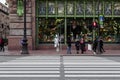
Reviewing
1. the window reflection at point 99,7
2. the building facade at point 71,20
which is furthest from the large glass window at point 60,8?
the window reflection at point 99,7

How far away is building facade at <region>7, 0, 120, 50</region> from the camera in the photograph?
4197 cm

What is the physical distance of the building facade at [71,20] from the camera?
4197 cm

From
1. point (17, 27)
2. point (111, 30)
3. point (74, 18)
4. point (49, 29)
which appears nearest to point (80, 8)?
Result: point (74, 18)

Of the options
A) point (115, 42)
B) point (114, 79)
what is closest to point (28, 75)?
point (114, 79)

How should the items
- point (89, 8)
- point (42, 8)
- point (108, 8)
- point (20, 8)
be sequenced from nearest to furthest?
point (20, 8) → point (42, 8) → point (89, 8) → point (108, 8)

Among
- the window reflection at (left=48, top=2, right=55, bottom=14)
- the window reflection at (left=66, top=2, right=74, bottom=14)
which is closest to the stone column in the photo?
the window reflection at (left=48, top=2, right=55, bottom=14)

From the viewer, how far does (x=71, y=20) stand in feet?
139

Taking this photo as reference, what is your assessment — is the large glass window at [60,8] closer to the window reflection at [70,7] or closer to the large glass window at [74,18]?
the large glass window at [74,18]

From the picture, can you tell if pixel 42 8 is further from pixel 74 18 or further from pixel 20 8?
pixel 74 18

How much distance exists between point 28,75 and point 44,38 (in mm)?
27032

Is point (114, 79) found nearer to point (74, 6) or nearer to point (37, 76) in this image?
point (37, 76)

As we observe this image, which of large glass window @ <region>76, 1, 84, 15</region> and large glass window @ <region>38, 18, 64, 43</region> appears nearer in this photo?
large glass window @ <region>76, 1, 84, 15</region>

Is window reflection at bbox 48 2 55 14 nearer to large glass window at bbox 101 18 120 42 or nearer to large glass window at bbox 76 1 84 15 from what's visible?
large glass window at bbox 76 1 84 15

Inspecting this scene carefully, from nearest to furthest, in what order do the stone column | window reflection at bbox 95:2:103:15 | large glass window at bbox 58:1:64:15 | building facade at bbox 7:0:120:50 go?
1. the stone column
2. window reflection at bbox 95:2:103:15
3. building facade at bbox 7:0:120:50
4. large glass window at bbox 58:1:64:15
